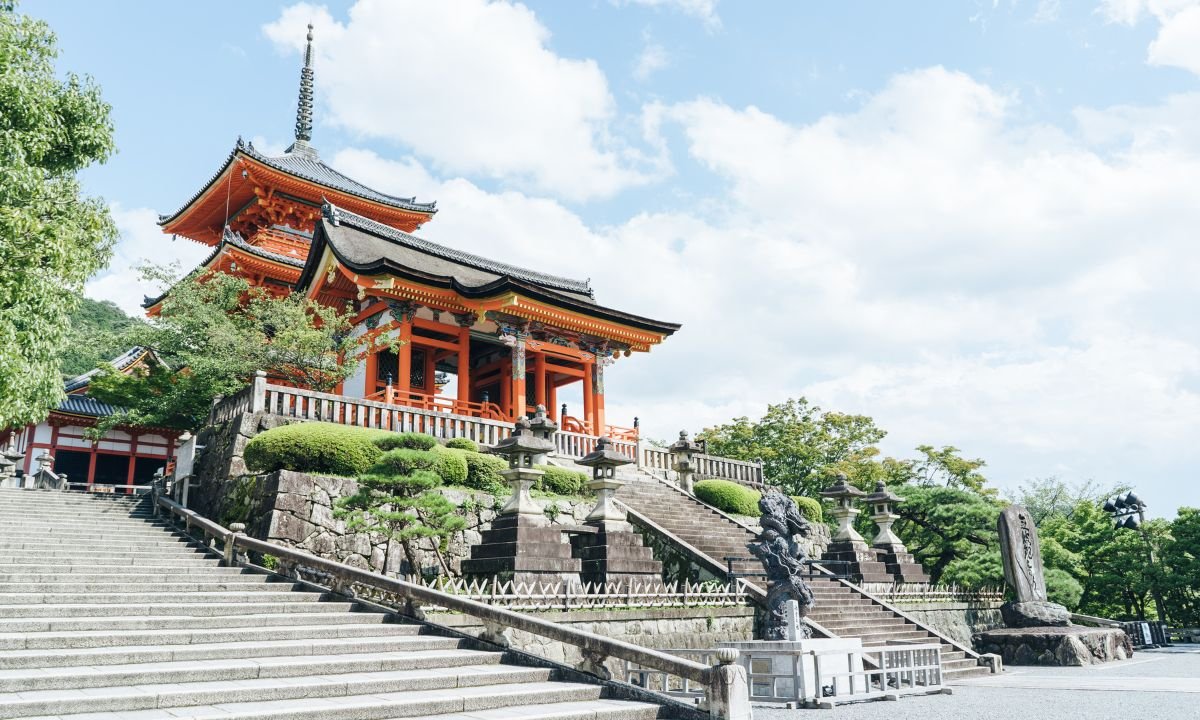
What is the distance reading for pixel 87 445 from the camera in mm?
27734

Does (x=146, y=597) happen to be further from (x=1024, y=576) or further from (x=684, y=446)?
(x=1024, y=576)

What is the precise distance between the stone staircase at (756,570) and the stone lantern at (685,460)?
2.75 feet

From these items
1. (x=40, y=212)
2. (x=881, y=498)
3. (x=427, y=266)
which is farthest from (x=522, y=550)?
(x=427, y=266)

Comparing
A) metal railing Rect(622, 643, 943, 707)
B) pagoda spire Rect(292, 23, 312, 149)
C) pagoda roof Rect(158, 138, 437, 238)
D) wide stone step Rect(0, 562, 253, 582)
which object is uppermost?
pagoda spire Rect(292, 23, 312, 149)

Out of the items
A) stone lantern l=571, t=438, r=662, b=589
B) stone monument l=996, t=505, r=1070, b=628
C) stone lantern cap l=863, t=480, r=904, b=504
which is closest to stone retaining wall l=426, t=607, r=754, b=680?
stone lantern l=571, t=438, r=662, b=589

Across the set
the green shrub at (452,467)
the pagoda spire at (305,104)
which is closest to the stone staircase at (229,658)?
the green shrub at (452,467)

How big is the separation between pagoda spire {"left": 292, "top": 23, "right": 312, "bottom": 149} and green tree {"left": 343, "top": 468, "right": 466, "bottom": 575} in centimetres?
3025

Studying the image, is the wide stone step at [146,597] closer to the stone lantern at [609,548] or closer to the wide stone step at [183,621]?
the wide stone step at [183,621]

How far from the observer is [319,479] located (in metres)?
14.3

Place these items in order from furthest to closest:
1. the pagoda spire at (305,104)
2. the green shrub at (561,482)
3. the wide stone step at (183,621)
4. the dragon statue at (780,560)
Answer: the pagoda spire at (305,104), the green shrub at (561,482), the dragon statue at (780,560), the wide stone step at (183,621)

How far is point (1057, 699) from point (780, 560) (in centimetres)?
405

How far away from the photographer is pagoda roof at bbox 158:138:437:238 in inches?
1230

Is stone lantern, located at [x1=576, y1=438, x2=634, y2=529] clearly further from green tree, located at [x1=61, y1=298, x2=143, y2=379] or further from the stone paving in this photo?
green tree, located at [x1=61, y1=298, x2=143, y2=379]

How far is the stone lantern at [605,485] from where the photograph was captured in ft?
46.4
